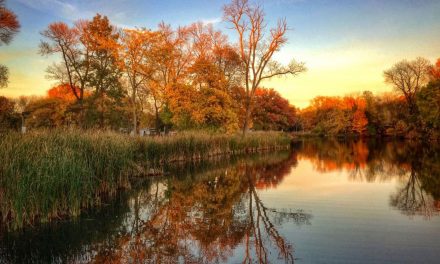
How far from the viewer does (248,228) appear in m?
7.48

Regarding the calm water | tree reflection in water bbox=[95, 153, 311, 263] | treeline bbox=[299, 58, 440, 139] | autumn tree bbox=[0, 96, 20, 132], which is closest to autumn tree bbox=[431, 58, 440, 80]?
treeline bbox=[299, 58, 440, 139]

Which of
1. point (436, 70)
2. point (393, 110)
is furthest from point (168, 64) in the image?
point (393, 110)

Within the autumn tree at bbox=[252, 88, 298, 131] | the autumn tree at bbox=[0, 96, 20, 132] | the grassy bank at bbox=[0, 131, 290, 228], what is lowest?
the grassy bank at bbox=[0, 131, 290, 228]

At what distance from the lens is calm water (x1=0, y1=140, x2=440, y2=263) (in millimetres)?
5824

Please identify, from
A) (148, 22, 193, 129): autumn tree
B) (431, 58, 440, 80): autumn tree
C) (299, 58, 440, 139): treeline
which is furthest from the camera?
(431, 58, 440, 80): autumn tree

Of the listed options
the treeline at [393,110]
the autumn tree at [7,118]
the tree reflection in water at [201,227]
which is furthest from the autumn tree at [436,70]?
the autumn tree at [7,118]

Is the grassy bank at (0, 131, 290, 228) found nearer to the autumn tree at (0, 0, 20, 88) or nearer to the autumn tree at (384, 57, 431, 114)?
the autumn tree at (0, 0, 20, 88)

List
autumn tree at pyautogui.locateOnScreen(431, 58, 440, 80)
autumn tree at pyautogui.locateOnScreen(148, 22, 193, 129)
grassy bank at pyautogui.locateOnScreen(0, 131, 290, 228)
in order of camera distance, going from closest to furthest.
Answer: grassy bank at pyautogui.locateOnScreen(0, 131, 290, 228) < autumn tree at pyautogui.locateOnScreen(148, 22, 193, 129) < autumn tree at pyautogui.locateOnScreen(431, 58, 440, 80)

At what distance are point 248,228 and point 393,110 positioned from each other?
63336 mm

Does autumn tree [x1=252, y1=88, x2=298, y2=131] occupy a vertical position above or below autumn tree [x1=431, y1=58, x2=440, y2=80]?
below

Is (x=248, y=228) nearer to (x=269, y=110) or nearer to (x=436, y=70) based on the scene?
(x=269, y=110)

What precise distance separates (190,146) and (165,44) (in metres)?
12.5

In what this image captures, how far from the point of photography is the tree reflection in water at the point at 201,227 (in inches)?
231

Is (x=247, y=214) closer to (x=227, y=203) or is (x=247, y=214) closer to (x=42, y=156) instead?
(x=227, y=203)
